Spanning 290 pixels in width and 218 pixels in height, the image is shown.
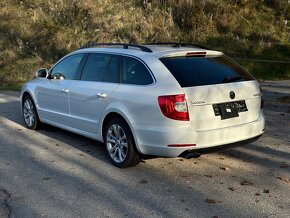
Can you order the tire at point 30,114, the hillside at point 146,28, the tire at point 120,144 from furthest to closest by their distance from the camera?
1. the hillside at point 146,28
2. the tire at point 30,114
3. the tire at point 120,144

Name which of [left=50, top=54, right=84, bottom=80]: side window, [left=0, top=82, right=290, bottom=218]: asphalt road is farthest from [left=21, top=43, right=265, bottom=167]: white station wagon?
[left=0, top=82, right=290, bottom=218]: asphalt road

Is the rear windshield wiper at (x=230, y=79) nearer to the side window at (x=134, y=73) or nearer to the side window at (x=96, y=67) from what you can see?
the side window at (x=134, y=73)

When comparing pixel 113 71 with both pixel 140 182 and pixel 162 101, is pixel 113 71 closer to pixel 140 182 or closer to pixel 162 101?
pixel 162 101

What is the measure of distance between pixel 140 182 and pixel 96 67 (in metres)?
2.07

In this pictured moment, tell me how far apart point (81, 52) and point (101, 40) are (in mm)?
9936

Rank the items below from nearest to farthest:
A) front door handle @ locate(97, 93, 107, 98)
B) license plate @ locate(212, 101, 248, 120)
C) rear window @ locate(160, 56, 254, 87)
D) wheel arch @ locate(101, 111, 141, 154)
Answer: license plate @ locate(212, 101, 248, 120) < rear window @ locate(160, 56, 254, 87) < wheel arch @ locate(101, 111, 141, 154) < front door handle @ locate(97, 93, 107, 98)

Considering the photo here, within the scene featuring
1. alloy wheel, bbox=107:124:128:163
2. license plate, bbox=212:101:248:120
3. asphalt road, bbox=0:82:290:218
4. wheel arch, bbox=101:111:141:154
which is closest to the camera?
asphalt road, bbox=0:82:290:218

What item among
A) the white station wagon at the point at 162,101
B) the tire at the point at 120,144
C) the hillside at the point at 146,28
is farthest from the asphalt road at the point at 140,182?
the hillside at the point at 146,28

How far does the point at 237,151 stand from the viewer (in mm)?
6707

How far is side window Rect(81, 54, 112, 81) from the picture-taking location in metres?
6.48

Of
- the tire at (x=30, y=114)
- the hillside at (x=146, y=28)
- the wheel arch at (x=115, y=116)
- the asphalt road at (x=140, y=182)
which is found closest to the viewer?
the asphalt road at (x=140, y=182)

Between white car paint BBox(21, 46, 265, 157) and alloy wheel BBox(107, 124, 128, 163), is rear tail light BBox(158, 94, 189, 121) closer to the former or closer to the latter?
white car paint BBox(21, 46, 265, 157)

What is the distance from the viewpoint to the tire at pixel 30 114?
27.5 feet

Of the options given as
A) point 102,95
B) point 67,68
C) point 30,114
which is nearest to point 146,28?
point 30,114
